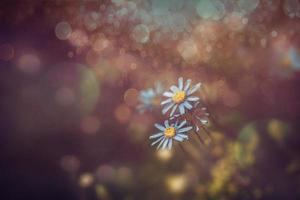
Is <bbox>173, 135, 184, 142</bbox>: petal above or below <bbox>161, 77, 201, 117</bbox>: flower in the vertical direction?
below

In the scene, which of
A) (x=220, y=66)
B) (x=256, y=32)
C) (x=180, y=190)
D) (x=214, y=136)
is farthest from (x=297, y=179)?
(x=256, y=32)

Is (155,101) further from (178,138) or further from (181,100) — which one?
(178,138)

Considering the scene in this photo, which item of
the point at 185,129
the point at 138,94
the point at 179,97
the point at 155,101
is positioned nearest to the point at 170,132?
the point at 185,129

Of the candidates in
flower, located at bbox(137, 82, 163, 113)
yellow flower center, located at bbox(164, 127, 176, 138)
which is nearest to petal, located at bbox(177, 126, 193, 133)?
yellow flower center, located at bbox(164, 127, 176, 138)

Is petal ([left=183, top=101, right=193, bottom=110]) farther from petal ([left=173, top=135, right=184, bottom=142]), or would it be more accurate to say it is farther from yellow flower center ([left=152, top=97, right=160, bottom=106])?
yellow flower center ([left=152, top=97, right=160, bottom=106])

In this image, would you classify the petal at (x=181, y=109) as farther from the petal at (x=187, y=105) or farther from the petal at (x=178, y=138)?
the petal at (x=178, y=138)

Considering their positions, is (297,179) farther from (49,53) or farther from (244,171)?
(49,53)
